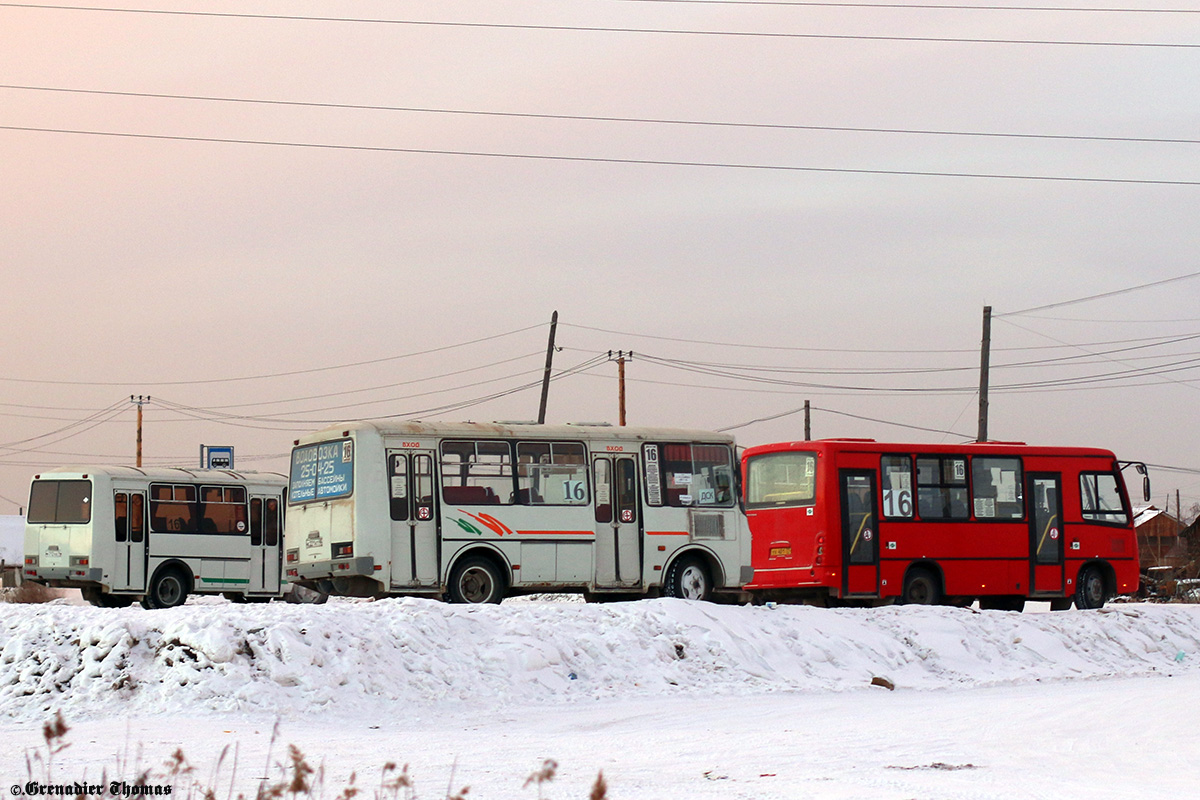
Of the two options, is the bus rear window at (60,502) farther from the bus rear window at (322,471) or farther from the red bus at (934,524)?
the red bus at (934,524)

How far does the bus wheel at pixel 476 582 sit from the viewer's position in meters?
20.6

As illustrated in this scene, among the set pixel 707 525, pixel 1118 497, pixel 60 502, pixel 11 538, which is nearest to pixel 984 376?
pixel 1118 497

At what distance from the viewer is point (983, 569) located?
81.2ft

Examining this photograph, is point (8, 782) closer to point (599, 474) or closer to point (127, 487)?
point (599, 474)

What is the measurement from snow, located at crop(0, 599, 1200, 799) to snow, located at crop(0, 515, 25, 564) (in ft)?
187

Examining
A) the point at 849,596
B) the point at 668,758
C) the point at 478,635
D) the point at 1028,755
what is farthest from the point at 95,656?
the point at 849,596

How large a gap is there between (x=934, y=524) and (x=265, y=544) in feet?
44.1

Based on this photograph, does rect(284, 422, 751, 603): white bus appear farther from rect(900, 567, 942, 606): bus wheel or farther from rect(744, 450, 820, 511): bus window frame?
rect(900, 567, 942, 606): bus wheel

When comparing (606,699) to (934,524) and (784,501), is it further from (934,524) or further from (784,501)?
(934,524)

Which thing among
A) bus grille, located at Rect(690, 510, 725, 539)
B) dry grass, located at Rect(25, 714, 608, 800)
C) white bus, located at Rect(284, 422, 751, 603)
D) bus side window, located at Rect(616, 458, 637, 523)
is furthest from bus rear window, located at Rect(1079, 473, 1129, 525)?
dry grass, located at Rect(25, 714, 608, 800)

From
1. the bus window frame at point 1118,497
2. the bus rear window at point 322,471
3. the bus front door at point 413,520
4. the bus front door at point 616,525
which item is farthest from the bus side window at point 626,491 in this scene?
the bus window frame at point 1118,497

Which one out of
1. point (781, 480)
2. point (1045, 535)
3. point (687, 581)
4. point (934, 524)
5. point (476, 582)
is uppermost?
point (781, 480)

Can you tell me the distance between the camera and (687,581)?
22328 mm

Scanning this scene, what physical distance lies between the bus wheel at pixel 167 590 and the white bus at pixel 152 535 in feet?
0.06
